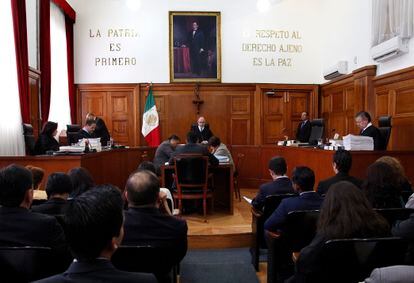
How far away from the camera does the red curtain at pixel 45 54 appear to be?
7.23 metres

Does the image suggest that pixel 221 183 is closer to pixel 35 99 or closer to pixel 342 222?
pixel 35 99

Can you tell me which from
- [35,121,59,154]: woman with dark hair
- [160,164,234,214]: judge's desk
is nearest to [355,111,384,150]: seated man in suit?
[160,164,234,214]: judge's desk

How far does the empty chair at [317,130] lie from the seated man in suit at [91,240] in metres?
6.51

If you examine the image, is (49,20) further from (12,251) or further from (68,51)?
(12,251)

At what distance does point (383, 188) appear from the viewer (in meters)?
2.73

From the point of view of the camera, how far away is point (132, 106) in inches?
371

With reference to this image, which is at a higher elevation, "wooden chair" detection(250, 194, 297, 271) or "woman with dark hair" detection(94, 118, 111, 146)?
"woman with dark hair" detection(94, 118, 111, 146)

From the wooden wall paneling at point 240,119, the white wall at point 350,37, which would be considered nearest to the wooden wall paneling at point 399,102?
the white wall at point 350,37

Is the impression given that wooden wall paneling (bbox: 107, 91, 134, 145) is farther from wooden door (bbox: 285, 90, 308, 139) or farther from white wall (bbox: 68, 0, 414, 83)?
wooden door (bbox: 285, 90, 308, 139)

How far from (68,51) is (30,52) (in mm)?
1908

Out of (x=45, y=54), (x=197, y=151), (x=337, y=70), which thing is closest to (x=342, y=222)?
(x=197, y=151)

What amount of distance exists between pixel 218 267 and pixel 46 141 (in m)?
3.10

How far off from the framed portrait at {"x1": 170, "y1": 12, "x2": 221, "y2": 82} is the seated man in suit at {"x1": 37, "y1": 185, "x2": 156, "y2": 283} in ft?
27.3

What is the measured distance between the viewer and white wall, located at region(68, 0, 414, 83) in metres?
9.26
